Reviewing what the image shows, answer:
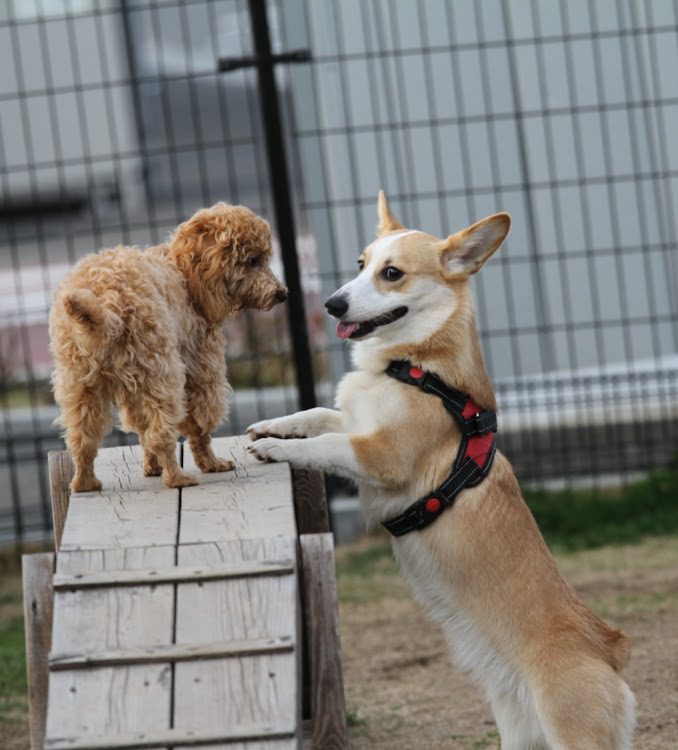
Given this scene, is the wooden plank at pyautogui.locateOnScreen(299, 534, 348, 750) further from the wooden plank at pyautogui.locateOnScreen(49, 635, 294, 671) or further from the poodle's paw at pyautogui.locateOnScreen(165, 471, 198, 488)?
the poodle's paw at pyautogui.locateOnScreen(165, 471, 198, 488)

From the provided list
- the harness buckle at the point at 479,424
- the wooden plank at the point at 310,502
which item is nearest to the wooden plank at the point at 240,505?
the wooden plank at the point at 310,502

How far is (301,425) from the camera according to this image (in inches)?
133

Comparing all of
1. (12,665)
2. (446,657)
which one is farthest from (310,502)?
(12,665)

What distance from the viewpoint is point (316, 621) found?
2578mm

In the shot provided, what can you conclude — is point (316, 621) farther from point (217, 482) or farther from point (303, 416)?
point (303, 416)

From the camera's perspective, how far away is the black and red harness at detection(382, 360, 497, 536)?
10.6 feet

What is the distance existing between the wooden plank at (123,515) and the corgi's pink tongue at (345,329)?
0.73 metres

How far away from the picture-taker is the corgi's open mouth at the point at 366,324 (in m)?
3.37

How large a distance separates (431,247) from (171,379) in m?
1.08

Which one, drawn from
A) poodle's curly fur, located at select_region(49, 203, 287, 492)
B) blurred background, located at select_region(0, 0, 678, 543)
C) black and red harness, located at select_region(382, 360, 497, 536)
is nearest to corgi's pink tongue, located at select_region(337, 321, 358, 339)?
black and red harness, located at select_region(382, 360, 497, 536)

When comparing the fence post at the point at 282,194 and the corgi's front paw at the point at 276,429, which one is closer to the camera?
the corgi's front paw at the point at 276,429

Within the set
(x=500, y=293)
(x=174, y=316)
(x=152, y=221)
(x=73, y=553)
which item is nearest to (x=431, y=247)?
(x=174, y=316)

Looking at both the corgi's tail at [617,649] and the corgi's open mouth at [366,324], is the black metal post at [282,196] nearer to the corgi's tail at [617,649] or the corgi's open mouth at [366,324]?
the corgi's open mouth at [366,324]

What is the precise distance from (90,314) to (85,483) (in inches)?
22.3
